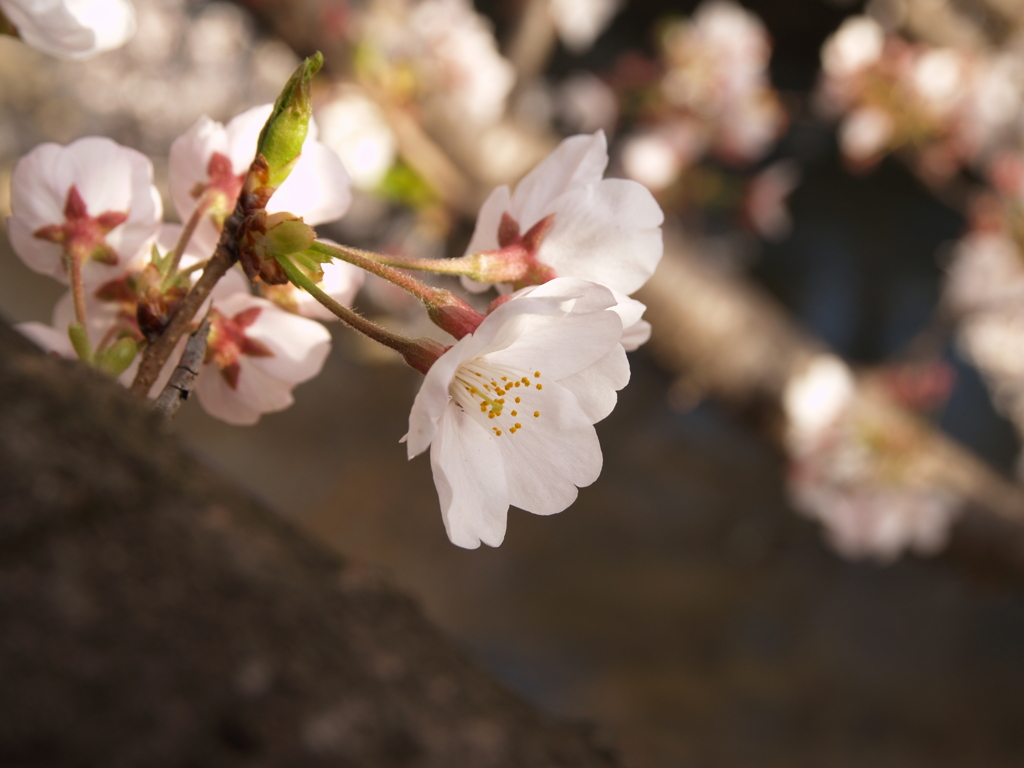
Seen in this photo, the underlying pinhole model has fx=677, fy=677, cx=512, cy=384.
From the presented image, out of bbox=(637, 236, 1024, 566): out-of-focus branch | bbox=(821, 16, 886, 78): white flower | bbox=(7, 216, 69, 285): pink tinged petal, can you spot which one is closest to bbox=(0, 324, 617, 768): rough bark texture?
bbox=(7, 216, 69, 285): pink tinged petal

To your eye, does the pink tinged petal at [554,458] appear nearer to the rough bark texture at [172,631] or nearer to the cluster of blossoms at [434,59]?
the rough bark texture at [172,631]

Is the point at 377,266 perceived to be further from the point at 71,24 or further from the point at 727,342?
the point at 727,342

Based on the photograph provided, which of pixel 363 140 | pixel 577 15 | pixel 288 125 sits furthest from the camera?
pixel 577 15

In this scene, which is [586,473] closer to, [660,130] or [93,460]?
[93,460]

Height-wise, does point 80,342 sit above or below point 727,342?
below

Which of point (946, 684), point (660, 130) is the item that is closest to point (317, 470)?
point (660, 130)

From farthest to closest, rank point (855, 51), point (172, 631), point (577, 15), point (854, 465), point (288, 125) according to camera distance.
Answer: point (577, 15) → point (855, 51) → point (854, 465) → point (288, 125) → point (172, 631)

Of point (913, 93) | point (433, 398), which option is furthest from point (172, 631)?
point (913, 93)

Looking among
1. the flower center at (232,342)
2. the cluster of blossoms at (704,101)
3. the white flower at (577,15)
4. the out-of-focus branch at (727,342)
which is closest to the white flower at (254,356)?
the flower center at (232,342)
